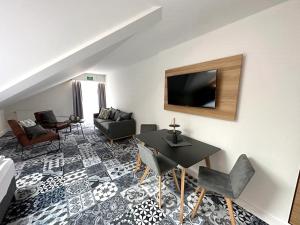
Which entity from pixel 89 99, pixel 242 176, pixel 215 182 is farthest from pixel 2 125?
pixel 242 176

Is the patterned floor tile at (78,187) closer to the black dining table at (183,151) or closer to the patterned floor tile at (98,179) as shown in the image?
the patterned floor tile at (98,179)

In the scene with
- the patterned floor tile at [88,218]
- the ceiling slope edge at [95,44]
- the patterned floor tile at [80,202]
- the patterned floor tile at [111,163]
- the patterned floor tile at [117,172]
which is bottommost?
the patterned floor tile at [88,218]

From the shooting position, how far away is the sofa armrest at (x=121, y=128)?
3648 millimetres

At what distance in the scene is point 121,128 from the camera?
3816 mm

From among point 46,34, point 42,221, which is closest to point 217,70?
point 46,34

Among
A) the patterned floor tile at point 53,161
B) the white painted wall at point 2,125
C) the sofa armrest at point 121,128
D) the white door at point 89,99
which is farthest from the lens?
the white door at point 89,99

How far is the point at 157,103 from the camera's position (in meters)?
3.13

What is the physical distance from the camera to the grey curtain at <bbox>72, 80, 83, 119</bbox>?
5885 mm

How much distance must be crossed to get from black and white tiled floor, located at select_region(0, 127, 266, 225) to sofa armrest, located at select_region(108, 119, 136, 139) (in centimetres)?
85

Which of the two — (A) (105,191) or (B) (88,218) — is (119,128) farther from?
(B) (88,218)

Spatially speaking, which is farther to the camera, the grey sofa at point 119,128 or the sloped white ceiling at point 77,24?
the grey sofa at point 119,128

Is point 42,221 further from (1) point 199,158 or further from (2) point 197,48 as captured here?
(2) point 197,48

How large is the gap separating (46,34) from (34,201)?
6.81 feet

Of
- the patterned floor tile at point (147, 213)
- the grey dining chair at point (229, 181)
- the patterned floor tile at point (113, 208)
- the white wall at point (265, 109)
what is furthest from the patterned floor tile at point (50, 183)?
the white wall at point (265, 109)
